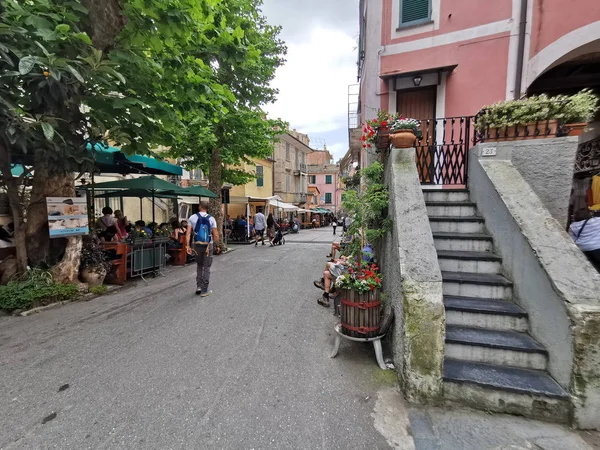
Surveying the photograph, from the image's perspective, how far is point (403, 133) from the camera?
159 inches

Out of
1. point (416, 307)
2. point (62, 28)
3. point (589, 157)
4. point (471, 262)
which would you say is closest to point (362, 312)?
point (416, 307)

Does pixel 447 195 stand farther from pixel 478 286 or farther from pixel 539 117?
pixel 478 286

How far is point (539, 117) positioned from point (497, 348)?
10.5ft

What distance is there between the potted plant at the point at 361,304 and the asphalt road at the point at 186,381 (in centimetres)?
42

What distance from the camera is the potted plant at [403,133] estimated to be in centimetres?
403

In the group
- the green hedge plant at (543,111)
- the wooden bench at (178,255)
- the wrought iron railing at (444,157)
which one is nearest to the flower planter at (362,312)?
the green hedge plant at (543,111)

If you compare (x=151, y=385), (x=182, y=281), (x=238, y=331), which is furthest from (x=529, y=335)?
(x=182, y=281)

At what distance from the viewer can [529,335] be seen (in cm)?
270

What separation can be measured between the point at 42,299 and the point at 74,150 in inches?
107

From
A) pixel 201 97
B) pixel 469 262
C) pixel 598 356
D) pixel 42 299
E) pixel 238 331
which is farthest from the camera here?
pixel 201 97

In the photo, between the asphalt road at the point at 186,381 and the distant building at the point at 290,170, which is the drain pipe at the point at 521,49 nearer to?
the asphalt road at the point at 186,381

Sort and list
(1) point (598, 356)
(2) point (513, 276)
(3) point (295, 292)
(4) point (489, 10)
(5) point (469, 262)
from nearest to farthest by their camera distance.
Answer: (1) point (598, 356) → (2) point (513, 276) → (5) point (469, 262) → (3) point (295, 292) → (4) point (489, 10)

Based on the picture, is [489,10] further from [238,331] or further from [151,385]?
[151,385]

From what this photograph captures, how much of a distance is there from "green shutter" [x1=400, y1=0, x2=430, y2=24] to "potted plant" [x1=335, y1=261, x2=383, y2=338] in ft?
23.7
